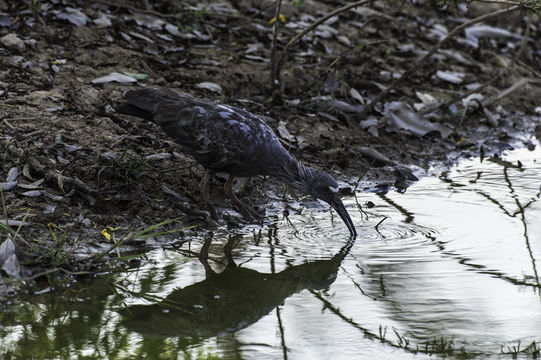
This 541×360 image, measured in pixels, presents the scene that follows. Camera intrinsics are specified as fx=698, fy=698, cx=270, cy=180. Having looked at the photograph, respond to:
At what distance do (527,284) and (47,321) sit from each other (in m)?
2.97

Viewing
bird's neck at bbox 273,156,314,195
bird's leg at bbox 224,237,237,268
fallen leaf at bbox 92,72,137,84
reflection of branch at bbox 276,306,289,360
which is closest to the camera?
reflection of branch at bbox 276,306,289,360

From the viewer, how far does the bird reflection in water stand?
388 cm

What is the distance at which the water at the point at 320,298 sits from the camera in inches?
144

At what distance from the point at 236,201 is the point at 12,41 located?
3.26 metres

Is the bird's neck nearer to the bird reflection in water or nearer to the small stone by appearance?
the bird reflection in water

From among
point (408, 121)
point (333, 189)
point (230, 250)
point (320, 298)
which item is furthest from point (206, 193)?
point (408, 121)

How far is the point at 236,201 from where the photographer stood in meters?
5.86

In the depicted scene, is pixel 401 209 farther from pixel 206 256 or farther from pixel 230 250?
pixel 206 256

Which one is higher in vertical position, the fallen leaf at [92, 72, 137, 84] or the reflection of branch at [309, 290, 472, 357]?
the reflection of branch at [309, 290, 472, 357]

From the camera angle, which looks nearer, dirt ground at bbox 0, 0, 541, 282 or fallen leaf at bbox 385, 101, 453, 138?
dirt ground at bbox 0, 0, 541, 282

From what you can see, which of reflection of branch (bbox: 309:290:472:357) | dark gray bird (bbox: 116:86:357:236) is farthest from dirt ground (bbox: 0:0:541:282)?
reflection of branch (bbox: 309:290:472:357)

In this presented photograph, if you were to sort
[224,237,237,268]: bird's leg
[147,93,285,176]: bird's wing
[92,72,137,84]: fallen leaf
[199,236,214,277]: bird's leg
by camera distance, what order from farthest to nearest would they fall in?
1. [92,72,137,84]: fallen leaf
2. [147,93,285,176]: bird's wing
3. [224,237,237,268]: bird's leg
4. [199,236,214,277]: bird's leg

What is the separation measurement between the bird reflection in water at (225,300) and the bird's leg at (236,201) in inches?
27.7

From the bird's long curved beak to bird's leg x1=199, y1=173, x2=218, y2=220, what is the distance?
3.23 feet
